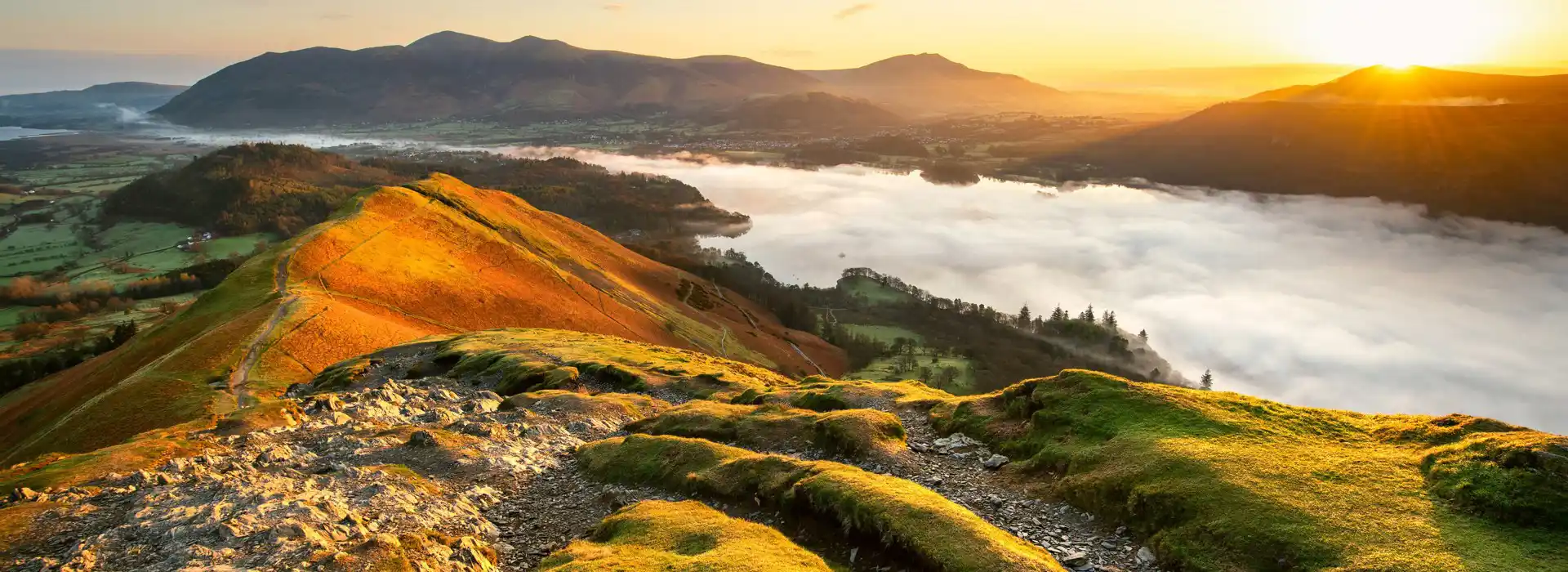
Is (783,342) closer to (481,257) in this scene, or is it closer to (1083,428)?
(481,257)

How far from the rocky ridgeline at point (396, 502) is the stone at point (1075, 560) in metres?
0.05

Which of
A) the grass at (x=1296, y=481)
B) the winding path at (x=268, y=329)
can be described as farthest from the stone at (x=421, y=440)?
the grass at (x=1296, y=481)

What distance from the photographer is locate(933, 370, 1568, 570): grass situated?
2089 centimetres

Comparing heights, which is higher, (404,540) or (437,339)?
(404,540)

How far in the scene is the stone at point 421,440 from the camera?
37131mm

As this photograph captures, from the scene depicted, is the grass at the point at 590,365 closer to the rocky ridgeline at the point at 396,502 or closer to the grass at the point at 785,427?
the grass at the point at 785,427

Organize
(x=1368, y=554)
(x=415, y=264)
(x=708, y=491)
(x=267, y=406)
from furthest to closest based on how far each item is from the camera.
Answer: (x=415, y=264), (x=267, y=406), (x=708, y=491), (x=1368, y=554)

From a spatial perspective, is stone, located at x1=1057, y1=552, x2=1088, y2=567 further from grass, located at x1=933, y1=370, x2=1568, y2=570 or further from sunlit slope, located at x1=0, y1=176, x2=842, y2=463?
sunlit slope, located at x1=0, y1=176, x2=842, y2=463

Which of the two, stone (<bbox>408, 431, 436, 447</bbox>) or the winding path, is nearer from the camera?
stone (<bbox>408, 431, 436, 447</bbox>)

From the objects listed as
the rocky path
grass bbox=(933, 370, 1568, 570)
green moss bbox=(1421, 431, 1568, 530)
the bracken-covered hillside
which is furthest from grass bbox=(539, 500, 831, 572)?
green moss bbox=(1421, 431, 1568, 530)

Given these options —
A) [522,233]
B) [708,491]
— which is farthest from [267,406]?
[522,233]

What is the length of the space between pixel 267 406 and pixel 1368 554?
5955 cm

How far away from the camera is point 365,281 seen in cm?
10250

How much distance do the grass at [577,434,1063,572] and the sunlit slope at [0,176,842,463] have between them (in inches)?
1741
